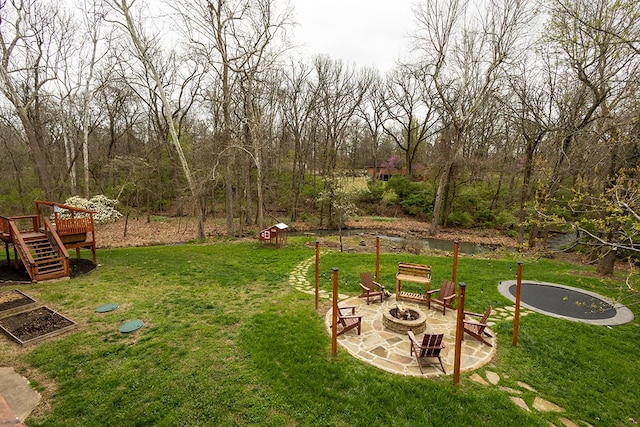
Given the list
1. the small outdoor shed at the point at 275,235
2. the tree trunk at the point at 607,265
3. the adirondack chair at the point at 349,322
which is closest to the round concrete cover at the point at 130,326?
Answer: the adirondack chair at the point at 349,322

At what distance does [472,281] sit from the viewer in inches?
389

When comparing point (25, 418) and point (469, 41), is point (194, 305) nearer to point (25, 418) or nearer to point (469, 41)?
point (25, 418)

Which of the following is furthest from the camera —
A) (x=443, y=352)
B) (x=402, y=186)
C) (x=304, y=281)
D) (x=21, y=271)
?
(x=402, y=186)

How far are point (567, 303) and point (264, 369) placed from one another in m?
8.58

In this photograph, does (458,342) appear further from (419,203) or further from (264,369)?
(419,203)

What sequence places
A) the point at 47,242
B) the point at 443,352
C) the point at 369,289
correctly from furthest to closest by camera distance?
the point at 47,242 < the point at 369,289 < the point at 443,352

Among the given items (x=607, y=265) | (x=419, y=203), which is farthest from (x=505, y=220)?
(x=607, y=265)

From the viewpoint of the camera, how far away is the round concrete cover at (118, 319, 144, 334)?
254 inches

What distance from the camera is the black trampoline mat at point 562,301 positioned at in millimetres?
7677

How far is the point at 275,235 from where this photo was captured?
14570 mm

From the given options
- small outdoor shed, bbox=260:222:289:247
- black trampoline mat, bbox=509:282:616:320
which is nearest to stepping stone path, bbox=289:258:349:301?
small outdoor shed, bbox=260:222:289:247

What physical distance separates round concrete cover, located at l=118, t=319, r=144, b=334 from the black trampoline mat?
9.98m

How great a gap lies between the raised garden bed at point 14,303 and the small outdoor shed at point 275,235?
333 inches

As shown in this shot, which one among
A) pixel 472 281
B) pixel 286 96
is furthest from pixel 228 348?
pixel 286 96
